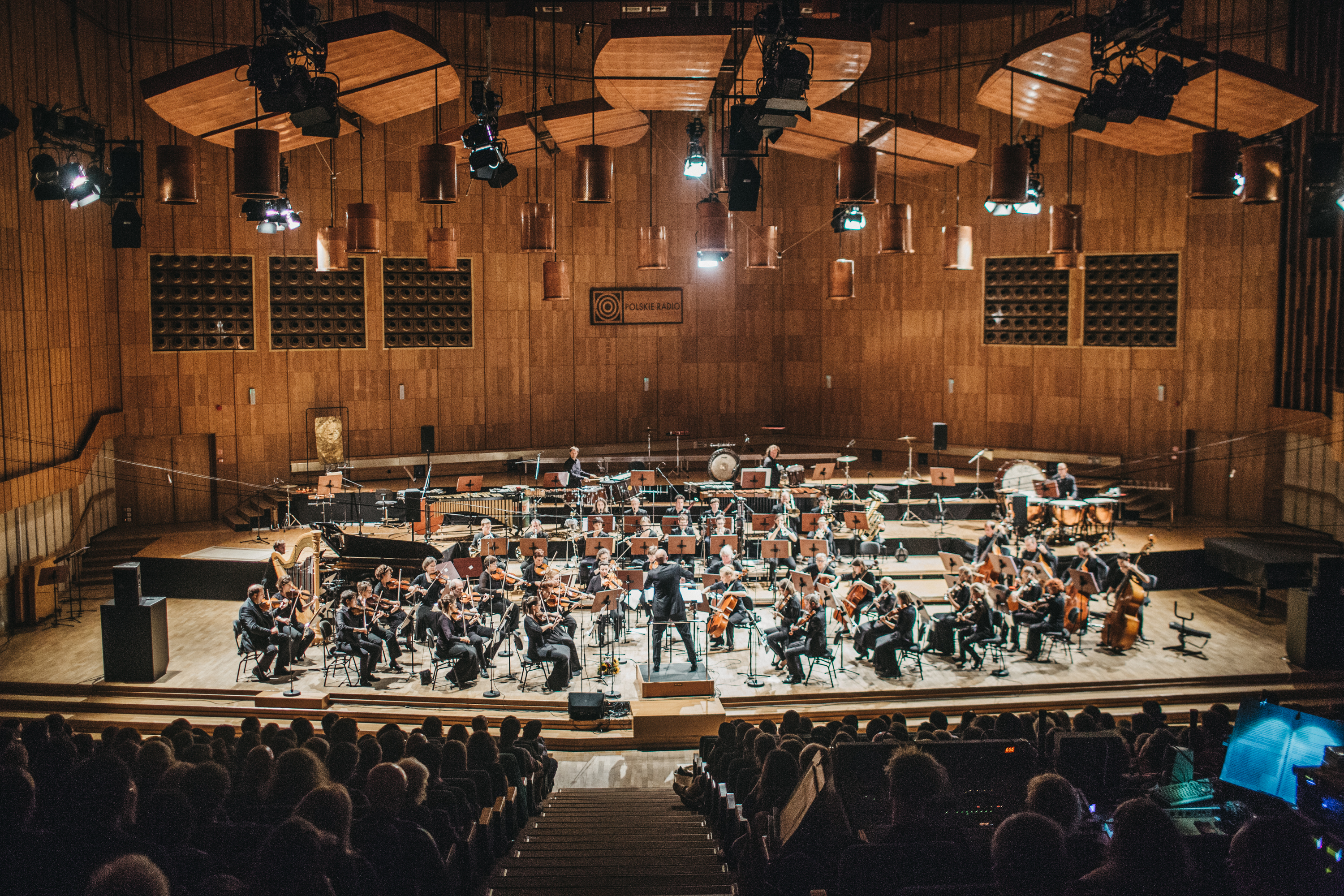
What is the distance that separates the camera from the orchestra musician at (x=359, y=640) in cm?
1046

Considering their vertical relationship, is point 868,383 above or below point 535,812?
above

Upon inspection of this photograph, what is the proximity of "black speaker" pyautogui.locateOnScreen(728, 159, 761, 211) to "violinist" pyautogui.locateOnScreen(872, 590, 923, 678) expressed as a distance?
4480 mm

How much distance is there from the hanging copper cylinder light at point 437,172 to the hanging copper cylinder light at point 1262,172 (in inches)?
284

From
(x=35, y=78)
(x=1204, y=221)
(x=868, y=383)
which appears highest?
(x=35, y=78)

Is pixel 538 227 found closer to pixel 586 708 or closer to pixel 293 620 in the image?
pixel 586 708

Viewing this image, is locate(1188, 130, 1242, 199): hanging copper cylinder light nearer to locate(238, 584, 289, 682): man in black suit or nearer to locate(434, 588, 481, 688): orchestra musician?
locate(434, 588, 481, 688): orchestra musician

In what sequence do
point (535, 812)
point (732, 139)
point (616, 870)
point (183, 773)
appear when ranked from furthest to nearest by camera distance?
point (732, 139) < point (535, 812) < point (616, 870) < point (183, 773)

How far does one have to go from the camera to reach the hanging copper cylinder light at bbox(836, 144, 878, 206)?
8508 millimetres

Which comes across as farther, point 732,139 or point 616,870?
point 732,139

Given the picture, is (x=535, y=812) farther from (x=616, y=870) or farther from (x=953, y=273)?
(x=953, y=273)

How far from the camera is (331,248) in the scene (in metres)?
12.3

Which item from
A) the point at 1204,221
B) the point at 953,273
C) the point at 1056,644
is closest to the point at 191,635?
the point at 1056,644

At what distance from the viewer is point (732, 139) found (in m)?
9.52

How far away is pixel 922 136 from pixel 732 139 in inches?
163
